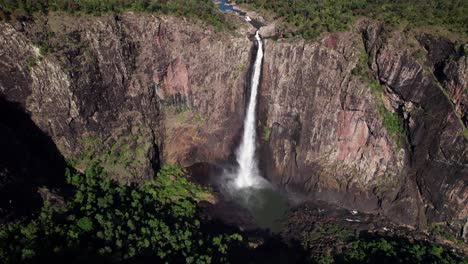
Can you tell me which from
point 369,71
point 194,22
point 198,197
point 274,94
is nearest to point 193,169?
point 198,197

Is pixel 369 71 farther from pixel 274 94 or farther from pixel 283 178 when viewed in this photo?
pixel 283 178

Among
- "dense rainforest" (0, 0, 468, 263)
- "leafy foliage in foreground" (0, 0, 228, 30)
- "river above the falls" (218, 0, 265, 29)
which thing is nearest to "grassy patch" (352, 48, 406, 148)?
"dense rainforest" (0, 0, 468, 263)

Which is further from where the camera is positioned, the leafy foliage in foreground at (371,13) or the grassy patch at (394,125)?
the grassy patch at (394,125)

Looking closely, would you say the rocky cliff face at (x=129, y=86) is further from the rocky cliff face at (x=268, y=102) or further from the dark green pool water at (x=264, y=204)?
the dark green pool water at (x=264, y=204)

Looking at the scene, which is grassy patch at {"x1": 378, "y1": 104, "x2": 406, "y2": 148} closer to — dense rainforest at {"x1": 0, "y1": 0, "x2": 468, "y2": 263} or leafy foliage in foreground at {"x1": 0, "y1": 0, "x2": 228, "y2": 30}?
dense rainforest at {"x1": 0, "y1": 0, "x2": 468, "y2": 263}

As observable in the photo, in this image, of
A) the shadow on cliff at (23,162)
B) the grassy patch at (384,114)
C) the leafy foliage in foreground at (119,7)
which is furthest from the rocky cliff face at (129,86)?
the grassy patch at (384,114)

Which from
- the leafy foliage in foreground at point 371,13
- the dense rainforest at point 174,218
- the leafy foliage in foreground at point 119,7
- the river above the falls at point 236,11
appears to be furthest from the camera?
the river above the falls at point 236,11
